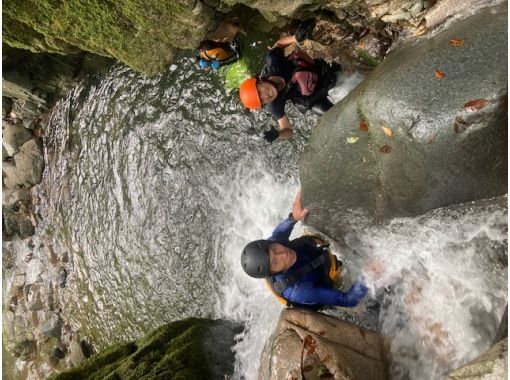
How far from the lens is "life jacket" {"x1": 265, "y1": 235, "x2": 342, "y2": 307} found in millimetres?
5258

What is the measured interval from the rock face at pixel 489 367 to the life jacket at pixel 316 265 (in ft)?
7.78

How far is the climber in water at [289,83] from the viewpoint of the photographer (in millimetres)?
5660

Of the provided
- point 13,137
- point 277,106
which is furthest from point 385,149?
point 13,137

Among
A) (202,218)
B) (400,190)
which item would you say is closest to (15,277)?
(202,218)

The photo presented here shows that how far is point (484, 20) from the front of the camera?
11.7 feet

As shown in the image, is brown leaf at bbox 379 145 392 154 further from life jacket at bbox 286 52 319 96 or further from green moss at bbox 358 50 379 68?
life jacket at bbox 286 52 319 96

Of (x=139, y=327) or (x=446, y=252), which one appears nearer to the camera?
(x=446, y=252)

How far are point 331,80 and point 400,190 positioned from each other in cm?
285

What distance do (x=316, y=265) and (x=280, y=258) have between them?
0.68 m

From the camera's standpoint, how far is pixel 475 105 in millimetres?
3391

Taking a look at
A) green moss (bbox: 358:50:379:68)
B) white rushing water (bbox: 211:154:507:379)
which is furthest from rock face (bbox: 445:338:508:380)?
green moss (bbox: 358:50:379:68)

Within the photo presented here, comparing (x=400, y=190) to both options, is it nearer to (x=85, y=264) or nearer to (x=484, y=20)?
(x=484, y=20)

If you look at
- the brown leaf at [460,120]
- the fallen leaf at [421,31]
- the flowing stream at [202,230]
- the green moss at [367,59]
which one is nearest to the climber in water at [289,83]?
the flowing stream at [202,230]

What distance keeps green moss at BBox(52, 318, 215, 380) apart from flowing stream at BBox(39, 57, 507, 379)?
2.57 feet
